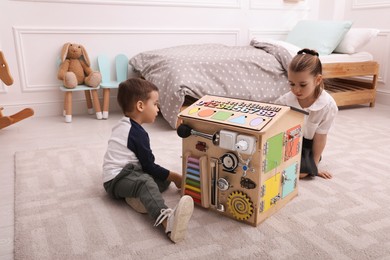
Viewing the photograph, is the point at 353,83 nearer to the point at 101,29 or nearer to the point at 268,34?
the point at 268,34

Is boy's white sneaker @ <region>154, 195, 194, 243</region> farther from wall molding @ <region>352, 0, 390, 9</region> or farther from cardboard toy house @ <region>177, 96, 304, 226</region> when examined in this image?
wall molding @ <region>352, 0, 390, 9</region>

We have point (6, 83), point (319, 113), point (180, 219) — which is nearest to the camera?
point (180, 219)

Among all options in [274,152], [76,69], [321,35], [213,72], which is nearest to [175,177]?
[274,152]

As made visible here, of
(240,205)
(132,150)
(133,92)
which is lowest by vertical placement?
(240,205)

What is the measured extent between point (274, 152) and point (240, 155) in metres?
0.14

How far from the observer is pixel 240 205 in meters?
1.32

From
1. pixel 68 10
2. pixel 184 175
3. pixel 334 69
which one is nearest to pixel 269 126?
pixel 184 175

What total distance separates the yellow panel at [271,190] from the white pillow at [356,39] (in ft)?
7.66

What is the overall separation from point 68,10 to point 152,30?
74 cm

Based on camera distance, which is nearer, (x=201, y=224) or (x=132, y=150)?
(x=201, y=224)

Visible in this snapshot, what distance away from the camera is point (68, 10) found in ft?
9.66

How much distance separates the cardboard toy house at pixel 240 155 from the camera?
124 cm

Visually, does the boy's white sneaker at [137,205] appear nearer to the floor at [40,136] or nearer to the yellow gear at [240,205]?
the yellow gear at [240,205]

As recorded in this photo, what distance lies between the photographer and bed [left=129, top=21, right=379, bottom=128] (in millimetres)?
2502
